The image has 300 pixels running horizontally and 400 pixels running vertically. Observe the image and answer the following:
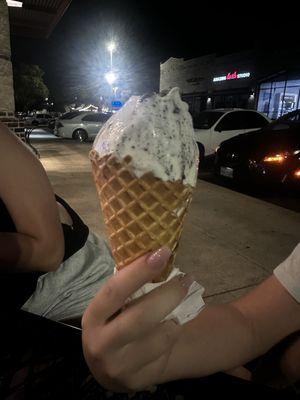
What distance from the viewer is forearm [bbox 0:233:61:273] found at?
1.60 m

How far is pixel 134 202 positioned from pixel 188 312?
369 mm

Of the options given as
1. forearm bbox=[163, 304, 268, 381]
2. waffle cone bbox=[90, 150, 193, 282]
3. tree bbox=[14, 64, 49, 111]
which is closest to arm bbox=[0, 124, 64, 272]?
waffle cone bbox=[90, 150, 193, 282]

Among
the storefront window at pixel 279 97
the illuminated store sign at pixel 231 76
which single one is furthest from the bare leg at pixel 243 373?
the illuminated store sign at pixel 231 76

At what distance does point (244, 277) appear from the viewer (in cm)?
378

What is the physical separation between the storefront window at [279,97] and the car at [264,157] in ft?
59.5

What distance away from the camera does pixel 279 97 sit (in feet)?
83.9

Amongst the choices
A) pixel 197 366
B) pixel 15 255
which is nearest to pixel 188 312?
pixel 197 366

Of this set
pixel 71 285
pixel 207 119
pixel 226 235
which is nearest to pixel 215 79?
pixel 207 119

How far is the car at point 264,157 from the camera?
6895mm

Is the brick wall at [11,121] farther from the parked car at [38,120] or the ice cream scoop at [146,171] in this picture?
the parked car at [38,120]

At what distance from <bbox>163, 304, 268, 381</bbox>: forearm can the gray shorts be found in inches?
28.3

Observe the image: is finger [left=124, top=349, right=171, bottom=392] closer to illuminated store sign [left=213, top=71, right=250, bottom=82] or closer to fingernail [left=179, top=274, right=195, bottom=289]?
fingernail [left=179, top=274, right=195, bottom=289]

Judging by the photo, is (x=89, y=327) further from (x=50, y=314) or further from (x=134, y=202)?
(x=50, y=314)

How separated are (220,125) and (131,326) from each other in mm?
10616
